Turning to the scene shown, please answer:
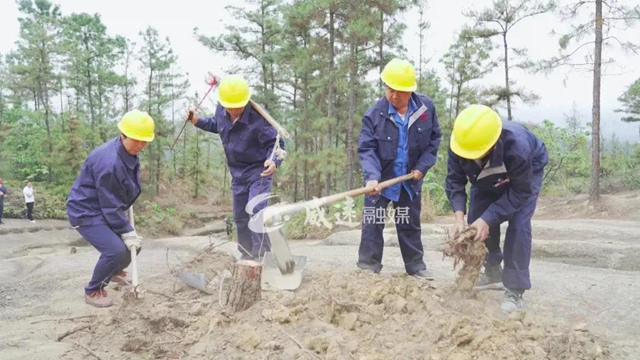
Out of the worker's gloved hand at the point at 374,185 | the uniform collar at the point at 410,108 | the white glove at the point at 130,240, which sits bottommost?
the white glove at the point at 130,240

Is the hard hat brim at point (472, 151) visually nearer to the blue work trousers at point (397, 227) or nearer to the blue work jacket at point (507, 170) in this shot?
the blue work jacket at point (507, 170)

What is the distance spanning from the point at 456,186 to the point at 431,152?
50cm

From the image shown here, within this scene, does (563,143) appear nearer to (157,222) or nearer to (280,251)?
(280,251)

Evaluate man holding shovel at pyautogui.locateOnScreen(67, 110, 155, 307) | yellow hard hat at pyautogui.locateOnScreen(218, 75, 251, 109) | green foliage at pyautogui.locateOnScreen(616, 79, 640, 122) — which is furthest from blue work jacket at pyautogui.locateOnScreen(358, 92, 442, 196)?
green foliage at pyautogui.locateOnScreen(616, 79, 640, 122)

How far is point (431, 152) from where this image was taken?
420 centimetres

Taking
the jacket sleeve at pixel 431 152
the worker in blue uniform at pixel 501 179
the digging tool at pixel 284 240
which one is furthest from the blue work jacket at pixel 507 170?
the digging tool at pixel 284 240

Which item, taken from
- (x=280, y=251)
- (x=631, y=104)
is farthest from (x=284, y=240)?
(x=631, y=104)

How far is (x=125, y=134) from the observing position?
386 cm

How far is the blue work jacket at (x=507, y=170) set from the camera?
3271 millimetres

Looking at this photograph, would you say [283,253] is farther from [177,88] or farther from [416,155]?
[177,88]

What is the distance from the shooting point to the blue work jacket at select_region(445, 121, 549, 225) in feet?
10.7

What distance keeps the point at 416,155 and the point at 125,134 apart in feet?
8.07

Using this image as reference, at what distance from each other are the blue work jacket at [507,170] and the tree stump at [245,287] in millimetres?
1643

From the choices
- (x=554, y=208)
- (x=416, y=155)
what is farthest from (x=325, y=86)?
(x=416, y=155)
